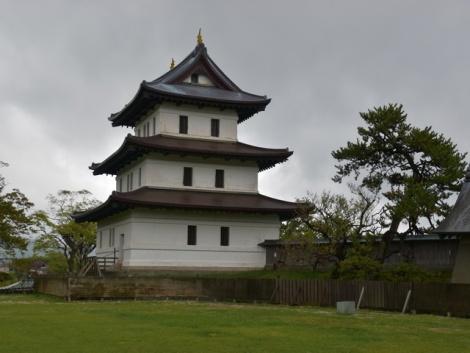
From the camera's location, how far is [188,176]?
4812 centimetres

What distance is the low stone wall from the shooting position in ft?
117

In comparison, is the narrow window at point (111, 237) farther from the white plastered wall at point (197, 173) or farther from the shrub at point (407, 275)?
the shrub at point (407, 275)

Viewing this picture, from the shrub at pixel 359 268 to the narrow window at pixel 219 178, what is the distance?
Answer: 15.6 metres

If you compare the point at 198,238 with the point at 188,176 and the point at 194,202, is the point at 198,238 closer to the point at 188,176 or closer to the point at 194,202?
the point at 194,202

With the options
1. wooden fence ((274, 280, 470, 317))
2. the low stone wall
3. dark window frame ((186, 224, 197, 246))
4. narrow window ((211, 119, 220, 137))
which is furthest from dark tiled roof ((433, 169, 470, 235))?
narrow window ((211, 119, 220, 137))

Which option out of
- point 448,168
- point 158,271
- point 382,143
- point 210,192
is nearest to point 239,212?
point 210,192

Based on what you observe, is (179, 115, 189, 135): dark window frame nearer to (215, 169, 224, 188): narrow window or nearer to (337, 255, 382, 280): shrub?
(215, 169, 224, 188): narrow window

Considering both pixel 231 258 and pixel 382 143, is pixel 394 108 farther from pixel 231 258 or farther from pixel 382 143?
pixel 231 258

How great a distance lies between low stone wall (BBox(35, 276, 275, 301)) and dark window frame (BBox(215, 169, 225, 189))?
11265 mm

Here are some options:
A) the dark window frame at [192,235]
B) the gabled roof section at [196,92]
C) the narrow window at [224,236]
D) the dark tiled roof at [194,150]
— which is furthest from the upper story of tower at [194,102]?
the narrow window at [224,236]

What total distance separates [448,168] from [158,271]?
2005cm

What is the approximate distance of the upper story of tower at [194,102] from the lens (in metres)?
48.0

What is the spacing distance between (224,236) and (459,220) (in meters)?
19.7

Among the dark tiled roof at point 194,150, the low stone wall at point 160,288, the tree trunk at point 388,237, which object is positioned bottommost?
the low stone wall at point 160,288
